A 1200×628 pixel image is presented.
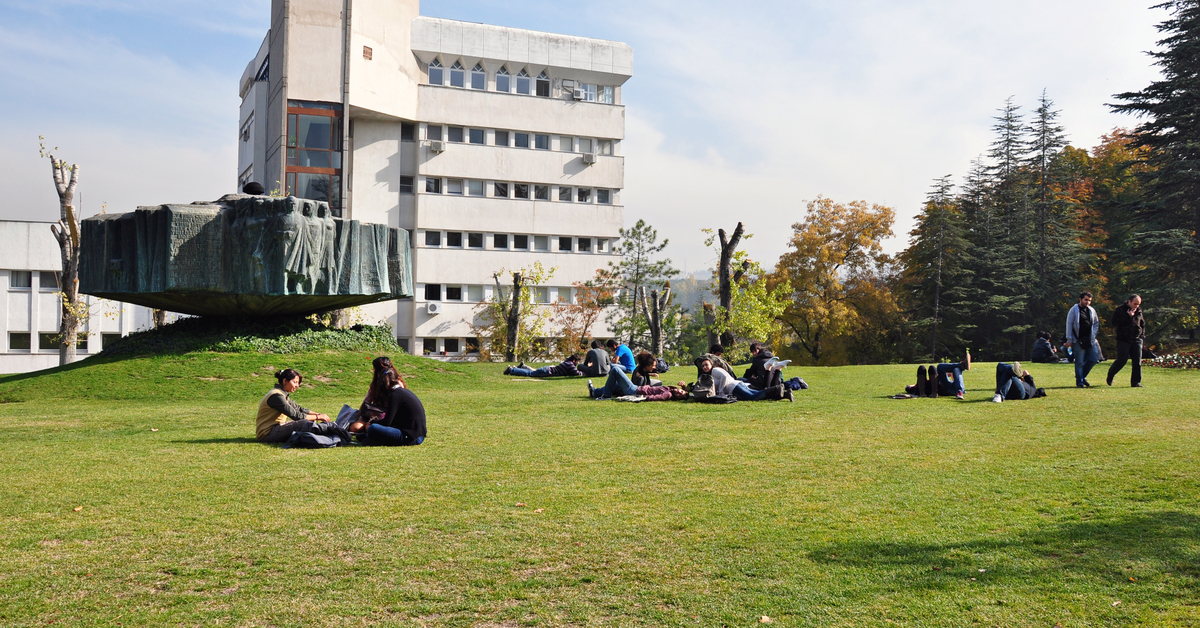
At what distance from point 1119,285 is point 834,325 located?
15.1m

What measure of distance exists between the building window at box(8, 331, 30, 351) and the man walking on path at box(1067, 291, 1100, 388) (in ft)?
189

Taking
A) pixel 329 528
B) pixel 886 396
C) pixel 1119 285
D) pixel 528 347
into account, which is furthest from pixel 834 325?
pixel 329 528

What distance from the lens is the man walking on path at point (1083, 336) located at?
695 inches

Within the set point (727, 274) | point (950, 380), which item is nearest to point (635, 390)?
point (950, 380)

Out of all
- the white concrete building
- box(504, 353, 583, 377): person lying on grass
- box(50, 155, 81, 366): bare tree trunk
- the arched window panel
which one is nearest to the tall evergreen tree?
box(504, 353, 583, 377): person lying on grass

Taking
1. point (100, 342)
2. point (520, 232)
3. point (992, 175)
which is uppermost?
point (992, 175)

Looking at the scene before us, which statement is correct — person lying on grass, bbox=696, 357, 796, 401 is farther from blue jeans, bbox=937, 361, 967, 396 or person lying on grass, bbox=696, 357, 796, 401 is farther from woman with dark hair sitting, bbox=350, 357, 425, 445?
woman with dark hair sitting, bbox=350, 357, 425, 445

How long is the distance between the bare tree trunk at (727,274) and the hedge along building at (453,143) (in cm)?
2424

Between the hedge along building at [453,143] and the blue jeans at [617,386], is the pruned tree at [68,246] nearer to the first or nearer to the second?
the hedge along building at [453,143]

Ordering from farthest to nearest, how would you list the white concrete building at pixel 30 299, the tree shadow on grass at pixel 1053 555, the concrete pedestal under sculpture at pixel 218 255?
the white concrete building at pixel 30 299, the concrete pedestal under sculpture at pixel 218 255, the tree shadow on grass at pixel 1053 555

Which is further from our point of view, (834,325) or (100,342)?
(100,342)

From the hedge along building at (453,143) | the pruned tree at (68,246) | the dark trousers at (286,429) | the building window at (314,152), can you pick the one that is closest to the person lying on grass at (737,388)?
the dark trousers at (286,429)

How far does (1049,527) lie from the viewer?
639cm

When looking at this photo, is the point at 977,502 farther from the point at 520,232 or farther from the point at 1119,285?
the point at 520,232
